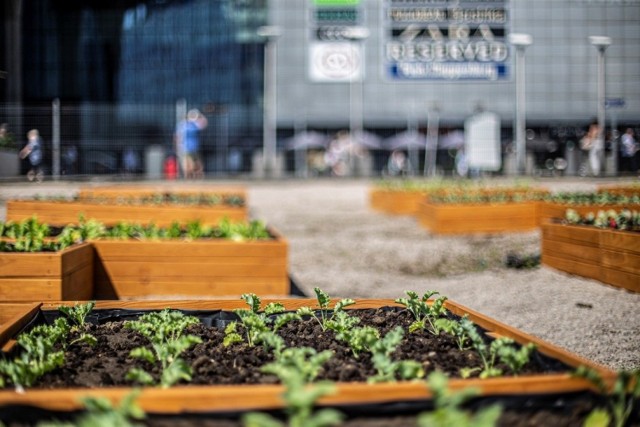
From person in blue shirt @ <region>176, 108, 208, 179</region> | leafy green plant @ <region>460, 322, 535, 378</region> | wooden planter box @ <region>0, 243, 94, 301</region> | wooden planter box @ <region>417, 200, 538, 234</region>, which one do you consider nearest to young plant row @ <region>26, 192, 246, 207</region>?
wooden planter box @ <region>417, 200, 538, 234</region>

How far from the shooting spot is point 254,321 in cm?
388

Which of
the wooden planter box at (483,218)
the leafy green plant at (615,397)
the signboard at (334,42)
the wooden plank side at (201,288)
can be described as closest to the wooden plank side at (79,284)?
the wooden plank side at (201,288)

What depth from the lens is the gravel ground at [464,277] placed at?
19.8 feet

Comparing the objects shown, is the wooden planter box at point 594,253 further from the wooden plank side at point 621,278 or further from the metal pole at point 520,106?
the metal pole at point 520,106

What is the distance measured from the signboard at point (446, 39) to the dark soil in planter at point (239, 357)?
43.7 meters

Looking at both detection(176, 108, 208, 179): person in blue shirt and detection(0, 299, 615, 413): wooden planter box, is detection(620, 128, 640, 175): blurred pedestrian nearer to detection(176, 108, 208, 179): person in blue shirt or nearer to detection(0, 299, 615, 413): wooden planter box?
detection(0, 299, 615, 413): wooden planter box

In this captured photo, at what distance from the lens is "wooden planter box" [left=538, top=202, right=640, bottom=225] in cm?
1007

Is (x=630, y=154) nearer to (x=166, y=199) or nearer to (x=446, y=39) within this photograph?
(x=166, y=199)

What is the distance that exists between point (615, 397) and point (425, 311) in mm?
1567

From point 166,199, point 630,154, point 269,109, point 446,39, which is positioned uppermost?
point 446,39

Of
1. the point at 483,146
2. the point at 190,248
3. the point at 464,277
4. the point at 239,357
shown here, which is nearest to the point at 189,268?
the point at 190,248

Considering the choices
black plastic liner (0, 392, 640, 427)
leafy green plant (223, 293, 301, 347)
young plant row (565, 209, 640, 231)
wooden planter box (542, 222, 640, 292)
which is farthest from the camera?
young plant row (565, 209, 640, 231)

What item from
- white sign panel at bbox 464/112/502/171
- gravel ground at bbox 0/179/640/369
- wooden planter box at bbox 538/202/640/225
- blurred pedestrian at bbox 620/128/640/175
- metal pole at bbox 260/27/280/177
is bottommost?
gravel ground at bbox 0/179/640/369

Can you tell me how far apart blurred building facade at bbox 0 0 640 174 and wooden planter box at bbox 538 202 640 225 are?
25.2 meters
